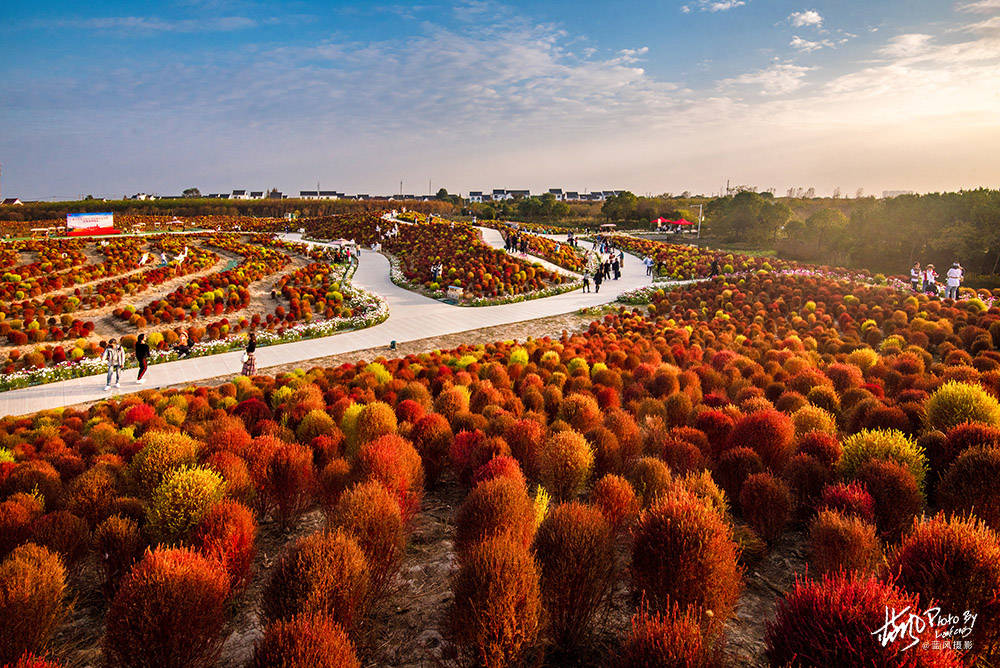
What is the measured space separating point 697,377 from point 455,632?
7770mm

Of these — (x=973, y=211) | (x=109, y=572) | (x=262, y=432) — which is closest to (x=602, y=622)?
(x=109, y=572)

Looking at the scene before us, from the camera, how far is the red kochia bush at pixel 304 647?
2.58 m

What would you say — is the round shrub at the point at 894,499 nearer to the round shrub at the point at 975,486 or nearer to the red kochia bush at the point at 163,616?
the round shrub at the point at 975,486

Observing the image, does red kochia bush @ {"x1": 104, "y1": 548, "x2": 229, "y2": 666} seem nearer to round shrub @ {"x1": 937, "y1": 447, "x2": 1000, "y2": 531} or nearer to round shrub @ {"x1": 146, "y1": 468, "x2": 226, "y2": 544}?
round shrub @ {"x1": 146, "y1": 468, "x2": 226, "y2": 544}

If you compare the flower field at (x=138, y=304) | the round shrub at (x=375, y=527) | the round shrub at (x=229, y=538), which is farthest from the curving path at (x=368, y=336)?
the round shrub at (x=375, y=527)

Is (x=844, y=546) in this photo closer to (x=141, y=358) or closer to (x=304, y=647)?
(x=304, y=647)

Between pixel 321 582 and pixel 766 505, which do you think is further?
pixel 766 505

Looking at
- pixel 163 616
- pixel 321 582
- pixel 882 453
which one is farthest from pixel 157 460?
pixel 882 453

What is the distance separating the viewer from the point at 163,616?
9.58 ft

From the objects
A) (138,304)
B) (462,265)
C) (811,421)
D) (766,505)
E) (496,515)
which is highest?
(462,265)

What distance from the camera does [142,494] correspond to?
16.9 ft

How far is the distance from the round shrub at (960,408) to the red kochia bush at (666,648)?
224 inches

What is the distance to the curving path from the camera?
12.4m

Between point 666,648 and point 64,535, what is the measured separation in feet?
16.0
